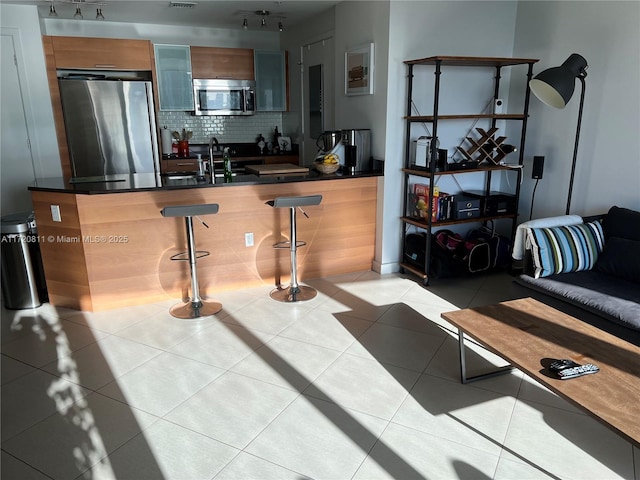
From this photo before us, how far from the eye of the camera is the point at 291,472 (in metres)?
1.92

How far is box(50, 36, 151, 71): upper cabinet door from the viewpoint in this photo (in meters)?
4.95

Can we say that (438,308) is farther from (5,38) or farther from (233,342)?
(5,38)

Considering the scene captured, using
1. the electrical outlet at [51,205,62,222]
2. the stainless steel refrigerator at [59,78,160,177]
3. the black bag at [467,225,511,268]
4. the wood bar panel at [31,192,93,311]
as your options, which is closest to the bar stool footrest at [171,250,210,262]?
the wood bar panel at [31,192,93,311]

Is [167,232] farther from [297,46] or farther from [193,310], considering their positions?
[297,46]

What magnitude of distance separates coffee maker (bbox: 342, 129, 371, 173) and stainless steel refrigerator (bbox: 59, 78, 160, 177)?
2.49 metres

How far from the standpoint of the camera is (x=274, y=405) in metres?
2.37

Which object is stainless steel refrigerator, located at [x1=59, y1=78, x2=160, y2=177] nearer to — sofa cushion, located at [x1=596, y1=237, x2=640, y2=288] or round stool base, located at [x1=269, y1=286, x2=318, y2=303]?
round stool base, located at [x1=269, y1=286, x2=318, y2=303]

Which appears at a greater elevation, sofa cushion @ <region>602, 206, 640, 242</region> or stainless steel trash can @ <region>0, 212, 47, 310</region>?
sofa cushion @ <region>602, 206, 640, 242</region>

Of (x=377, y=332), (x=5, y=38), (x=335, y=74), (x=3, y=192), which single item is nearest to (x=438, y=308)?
(x=377, y=332)

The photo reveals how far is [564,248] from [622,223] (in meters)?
0.45

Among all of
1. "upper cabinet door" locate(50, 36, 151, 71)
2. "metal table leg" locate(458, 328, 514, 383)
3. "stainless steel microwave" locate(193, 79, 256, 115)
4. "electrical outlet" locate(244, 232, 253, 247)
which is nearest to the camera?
"metal table leg" locate(458, 328, 514, 383)

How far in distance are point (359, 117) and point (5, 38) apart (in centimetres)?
363

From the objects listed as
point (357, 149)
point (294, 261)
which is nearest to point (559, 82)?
point (357, 149)

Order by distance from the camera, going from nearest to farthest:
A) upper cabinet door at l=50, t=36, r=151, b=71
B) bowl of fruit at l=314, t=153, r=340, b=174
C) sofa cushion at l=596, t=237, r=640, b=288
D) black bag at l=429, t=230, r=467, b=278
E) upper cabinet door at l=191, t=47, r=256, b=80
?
sofa cushion at l=596, t=237, r=640, b=288 → black bag at l=429, t=230, r=467, b=278 → bowl of fruit at l=314, t=153, r=340, b=174 → upper cabinet door at l=50, t=36, r=151, b=71 → upper cabinet door at l=191, t=47, r=256, b=80
